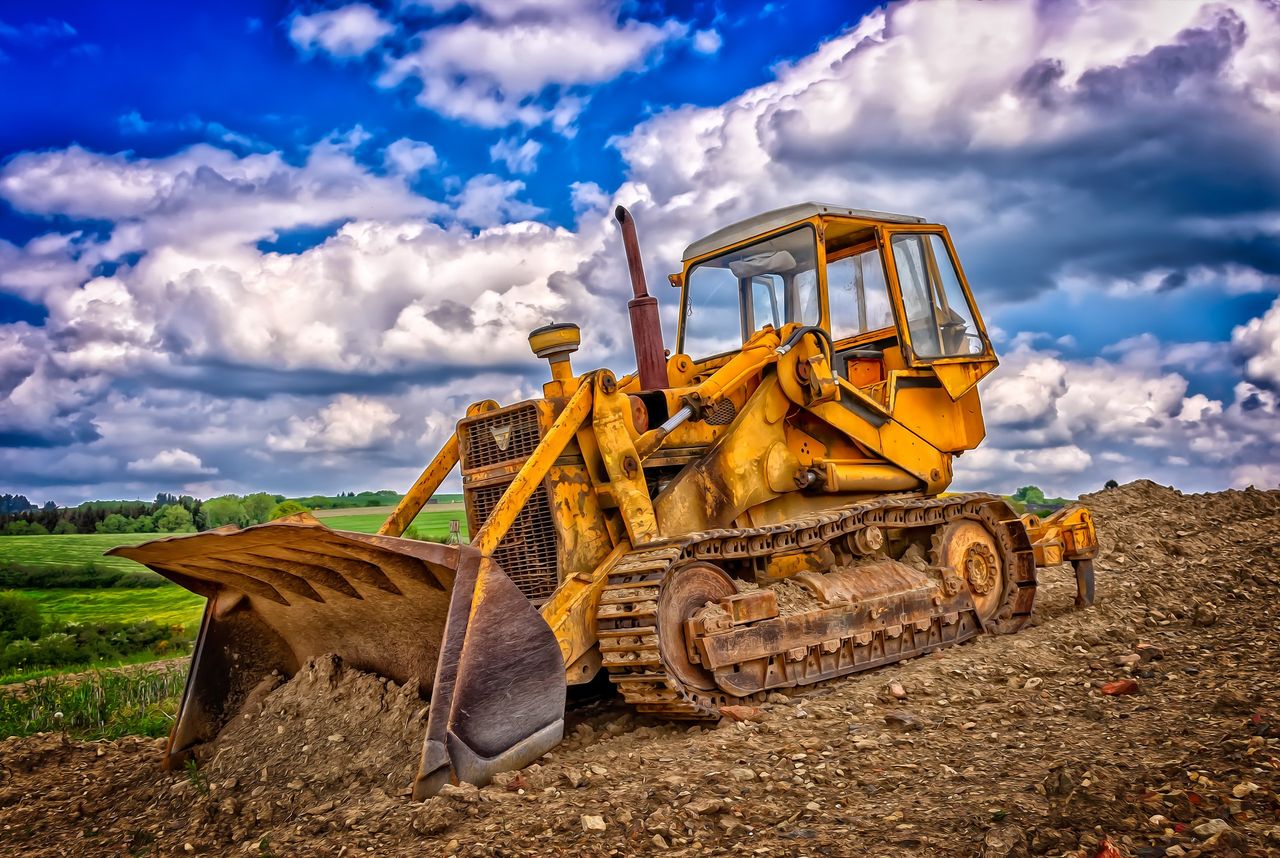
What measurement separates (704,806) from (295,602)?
10.5ft

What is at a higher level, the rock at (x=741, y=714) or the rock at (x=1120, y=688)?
the rock at (x=741, y=714)

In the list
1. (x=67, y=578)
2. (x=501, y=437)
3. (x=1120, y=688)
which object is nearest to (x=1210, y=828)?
(x=1120, y=688)

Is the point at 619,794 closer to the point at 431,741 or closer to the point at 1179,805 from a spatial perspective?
the point at 431,741

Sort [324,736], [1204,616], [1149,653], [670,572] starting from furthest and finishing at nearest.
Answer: [1204,616] → [1149,653] → [670,572] → [324,736]

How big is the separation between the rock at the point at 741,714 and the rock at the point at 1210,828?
249 cm

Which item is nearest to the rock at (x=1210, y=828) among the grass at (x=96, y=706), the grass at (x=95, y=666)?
the grass at (x=96, y=706)

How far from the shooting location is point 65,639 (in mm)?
13109

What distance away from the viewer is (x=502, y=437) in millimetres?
6270

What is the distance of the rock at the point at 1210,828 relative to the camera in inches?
132

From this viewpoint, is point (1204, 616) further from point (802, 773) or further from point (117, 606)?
point (117, 606)

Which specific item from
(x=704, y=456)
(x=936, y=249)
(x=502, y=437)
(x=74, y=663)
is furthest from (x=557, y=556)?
(x=74, y=663)

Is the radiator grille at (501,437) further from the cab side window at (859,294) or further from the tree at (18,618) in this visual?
the tree at (18,618)

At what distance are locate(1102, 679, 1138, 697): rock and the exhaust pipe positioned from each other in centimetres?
333

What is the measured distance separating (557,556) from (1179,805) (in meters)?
3.41
